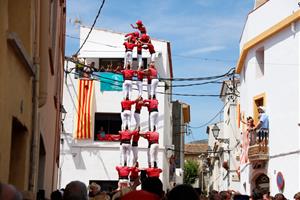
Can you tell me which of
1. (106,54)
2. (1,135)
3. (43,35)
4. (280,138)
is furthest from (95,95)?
(1,135)

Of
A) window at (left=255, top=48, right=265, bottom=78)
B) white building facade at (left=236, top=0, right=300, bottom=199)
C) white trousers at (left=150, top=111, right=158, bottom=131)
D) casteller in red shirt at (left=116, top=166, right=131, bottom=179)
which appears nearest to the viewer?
white building facade at (left=236, top=0, right=300, bottom=199)

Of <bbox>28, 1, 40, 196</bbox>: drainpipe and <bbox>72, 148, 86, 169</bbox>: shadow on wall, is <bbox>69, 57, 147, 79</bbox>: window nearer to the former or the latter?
<bbox>72, 148, 86, 169</bbox>: shadow on wall

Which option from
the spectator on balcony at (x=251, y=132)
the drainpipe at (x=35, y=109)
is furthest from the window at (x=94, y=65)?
Answer: the drainpipe at (x=35, y=109)

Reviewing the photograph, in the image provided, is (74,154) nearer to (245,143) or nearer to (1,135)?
(245,143)

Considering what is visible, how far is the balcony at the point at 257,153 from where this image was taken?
912 inches

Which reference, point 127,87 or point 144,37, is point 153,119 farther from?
point 144,37

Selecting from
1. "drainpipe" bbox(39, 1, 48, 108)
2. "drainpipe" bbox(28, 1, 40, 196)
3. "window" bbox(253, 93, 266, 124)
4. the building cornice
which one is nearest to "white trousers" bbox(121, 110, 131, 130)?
"window" bbox(253, 93, 266, 124)

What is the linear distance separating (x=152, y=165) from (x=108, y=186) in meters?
9.53

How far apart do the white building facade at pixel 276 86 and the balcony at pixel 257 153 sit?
0.16m

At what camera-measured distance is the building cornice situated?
21.4 metres

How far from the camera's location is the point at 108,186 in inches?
1246

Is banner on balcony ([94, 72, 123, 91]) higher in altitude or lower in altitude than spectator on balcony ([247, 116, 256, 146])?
higher

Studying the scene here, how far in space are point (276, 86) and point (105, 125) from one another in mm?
12323

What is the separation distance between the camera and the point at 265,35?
935 inches
